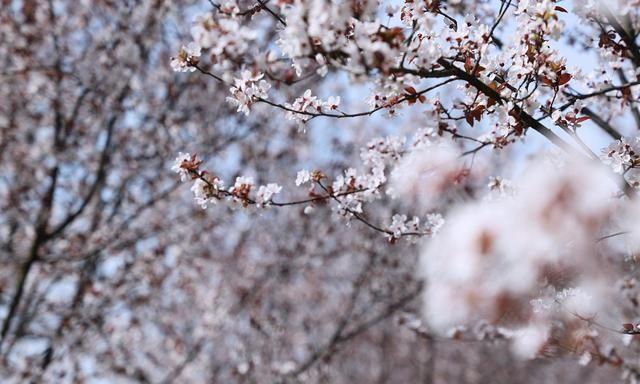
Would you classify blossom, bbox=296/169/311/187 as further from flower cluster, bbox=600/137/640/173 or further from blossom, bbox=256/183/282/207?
flower cluster, bbox=600/137/640/173

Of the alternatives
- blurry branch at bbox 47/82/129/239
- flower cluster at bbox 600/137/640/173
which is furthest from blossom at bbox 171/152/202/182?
blurry branch at bbox 47/82/129/239

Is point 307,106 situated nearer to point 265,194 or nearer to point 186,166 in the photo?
point 265,194

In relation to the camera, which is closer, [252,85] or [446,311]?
[252,85]

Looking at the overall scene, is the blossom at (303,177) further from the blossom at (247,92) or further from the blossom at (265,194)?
the blossom at (247,92)

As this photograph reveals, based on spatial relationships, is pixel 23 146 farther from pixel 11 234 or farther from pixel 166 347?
pixel 166 347

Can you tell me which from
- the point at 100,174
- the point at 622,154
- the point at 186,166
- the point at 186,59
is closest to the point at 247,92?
the point at 186,59

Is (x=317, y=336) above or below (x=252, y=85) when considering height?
above

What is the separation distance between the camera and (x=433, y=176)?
3756 millimetres

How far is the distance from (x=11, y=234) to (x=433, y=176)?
21.1 feet

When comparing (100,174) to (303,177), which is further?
(100,174)

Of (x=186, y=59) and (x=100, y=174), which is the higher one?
(x=100, y=174)

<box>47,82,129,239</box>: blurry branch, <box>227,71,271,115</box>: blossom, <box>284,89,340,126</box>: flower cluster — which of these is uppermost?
<box>47,82,129,239</box>: blurry branch

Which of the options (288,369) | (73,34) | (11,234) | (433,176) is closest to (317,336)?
(288,369)

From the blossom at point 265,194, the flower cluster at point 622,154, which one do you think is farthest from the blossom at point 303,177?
the flower cluster at point 622,154
